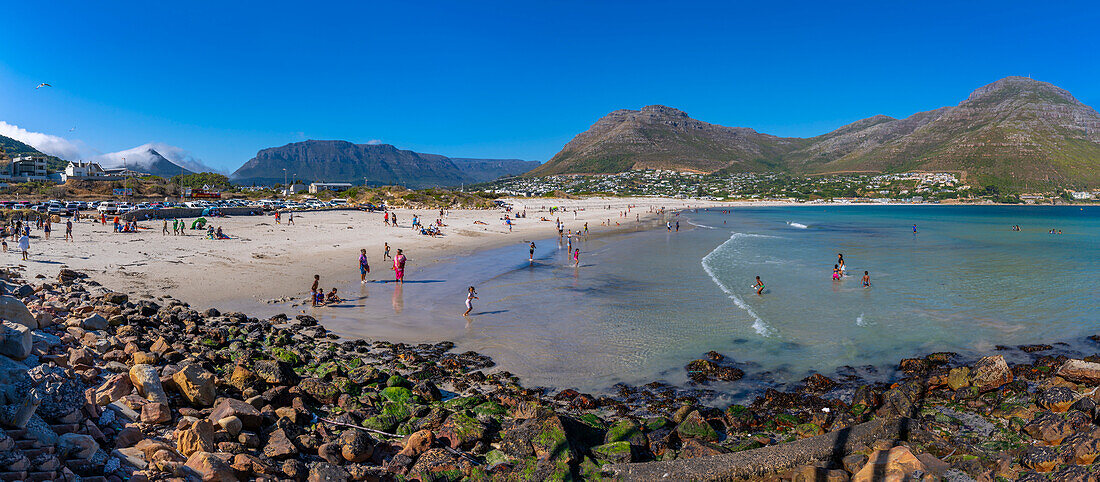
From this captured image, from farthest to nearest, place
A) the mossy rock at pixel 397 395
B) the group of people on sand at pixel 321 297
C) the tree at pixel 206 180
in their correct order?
the tree at pixel 206 180
the group of people on sand at pixel 321 297
the mossy rock at pixel 397 395

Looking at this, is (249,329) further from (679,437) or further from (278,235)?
(278,235)

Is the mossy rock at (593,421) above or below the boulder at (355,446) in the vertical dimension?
below

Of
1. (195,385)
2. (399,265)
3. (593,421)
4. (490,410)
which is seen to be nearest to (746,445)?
(593,421)

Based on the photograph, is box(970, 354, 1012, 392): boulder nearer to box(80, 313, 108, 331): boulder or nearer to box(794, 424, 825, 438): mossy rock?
box(794, 424, 825, 438): mossy rock

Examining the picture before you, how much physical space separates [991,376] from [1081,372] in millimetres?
1524

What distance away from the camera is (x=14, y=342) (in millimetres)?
6305

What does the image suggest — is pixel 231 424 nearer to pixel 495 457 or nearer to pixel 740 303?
pixel 495 457

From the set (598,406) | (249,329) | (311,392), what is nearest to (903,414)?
(598,406)

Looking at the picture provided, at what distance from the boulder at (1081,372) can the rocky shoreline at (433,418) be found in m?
0.02

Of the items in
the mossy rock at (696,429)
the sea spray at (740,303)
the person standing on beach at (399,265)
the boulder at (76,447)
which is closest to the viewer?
the boulder at (76,447)

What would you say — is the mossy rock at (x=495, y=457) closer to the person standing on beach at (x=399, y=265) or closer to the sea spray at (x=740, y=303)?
the sea spray at (x=740, y=303)

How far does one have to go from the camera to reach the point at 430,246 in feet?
113

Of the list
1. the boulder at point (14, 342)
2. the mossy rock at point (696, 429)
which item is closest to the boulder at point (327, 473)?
the boulder at point (14, 342)

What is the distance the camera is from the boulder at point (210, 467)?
5242 mm
